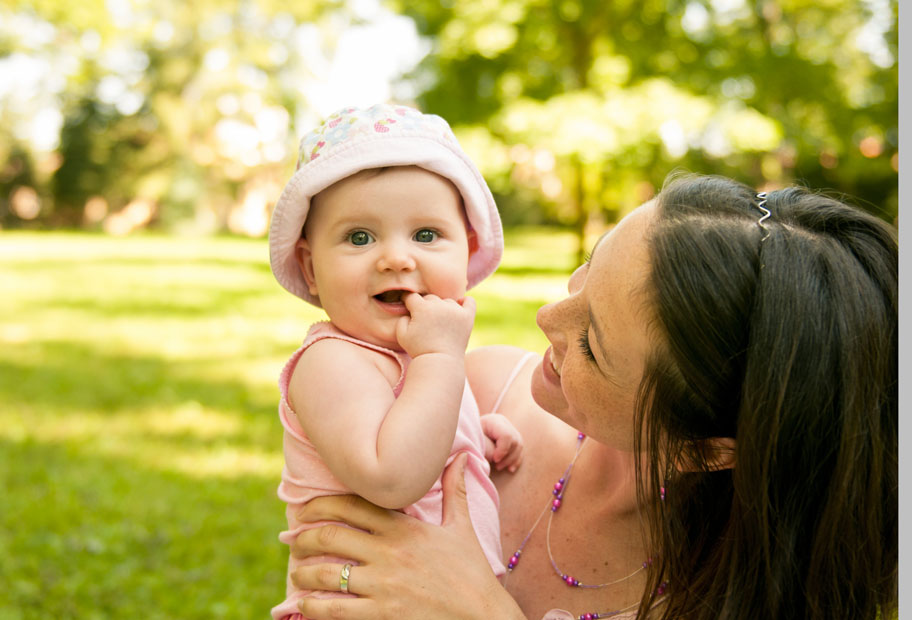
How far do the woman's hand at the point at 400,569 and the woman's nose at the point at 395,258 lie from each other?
1.53 feet

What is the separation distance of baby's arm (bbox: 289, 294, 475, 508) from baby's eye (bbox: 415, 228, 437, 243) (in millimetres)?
131

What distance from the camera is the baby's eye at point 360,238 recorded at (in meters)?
1.72

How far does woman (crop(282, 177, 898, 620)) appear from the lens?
138cm

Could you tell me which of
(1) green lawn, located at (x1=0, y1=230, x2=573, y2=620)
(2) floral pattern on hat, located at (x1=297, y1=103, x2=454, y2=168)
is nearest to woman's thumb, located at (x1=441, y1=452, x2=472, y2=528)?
(2) floral pattern on hat, located at (x1=297, y1=103, x2=454, y2=168)

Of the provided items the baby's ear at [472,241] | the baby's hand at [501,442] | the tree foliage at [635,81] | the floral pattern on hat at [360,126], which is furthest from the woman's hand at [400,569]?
the tree foliage at [635,81]

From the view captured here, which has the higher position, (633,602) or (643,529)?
(643,529)

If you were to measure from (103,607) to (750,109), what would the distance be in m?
13.6

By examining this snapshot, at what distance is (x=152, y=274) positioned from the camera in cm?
1456

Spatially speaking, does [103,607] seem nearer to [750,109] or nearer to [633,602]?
[633,602]

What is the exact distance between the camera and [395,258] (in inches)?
65.6

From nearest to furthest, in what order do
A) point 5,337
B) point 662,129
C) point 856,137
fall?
point 5,337 < point 662,129 < point 856,137

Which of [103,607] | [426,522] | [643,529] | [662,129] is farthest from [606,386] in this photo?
[662,129]

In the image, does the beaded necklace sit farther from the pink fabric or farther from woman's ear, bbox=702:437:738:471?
woman's ear, bbox=702:437:738:471

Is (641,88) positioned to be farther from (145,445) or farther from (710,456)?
(710,456)
